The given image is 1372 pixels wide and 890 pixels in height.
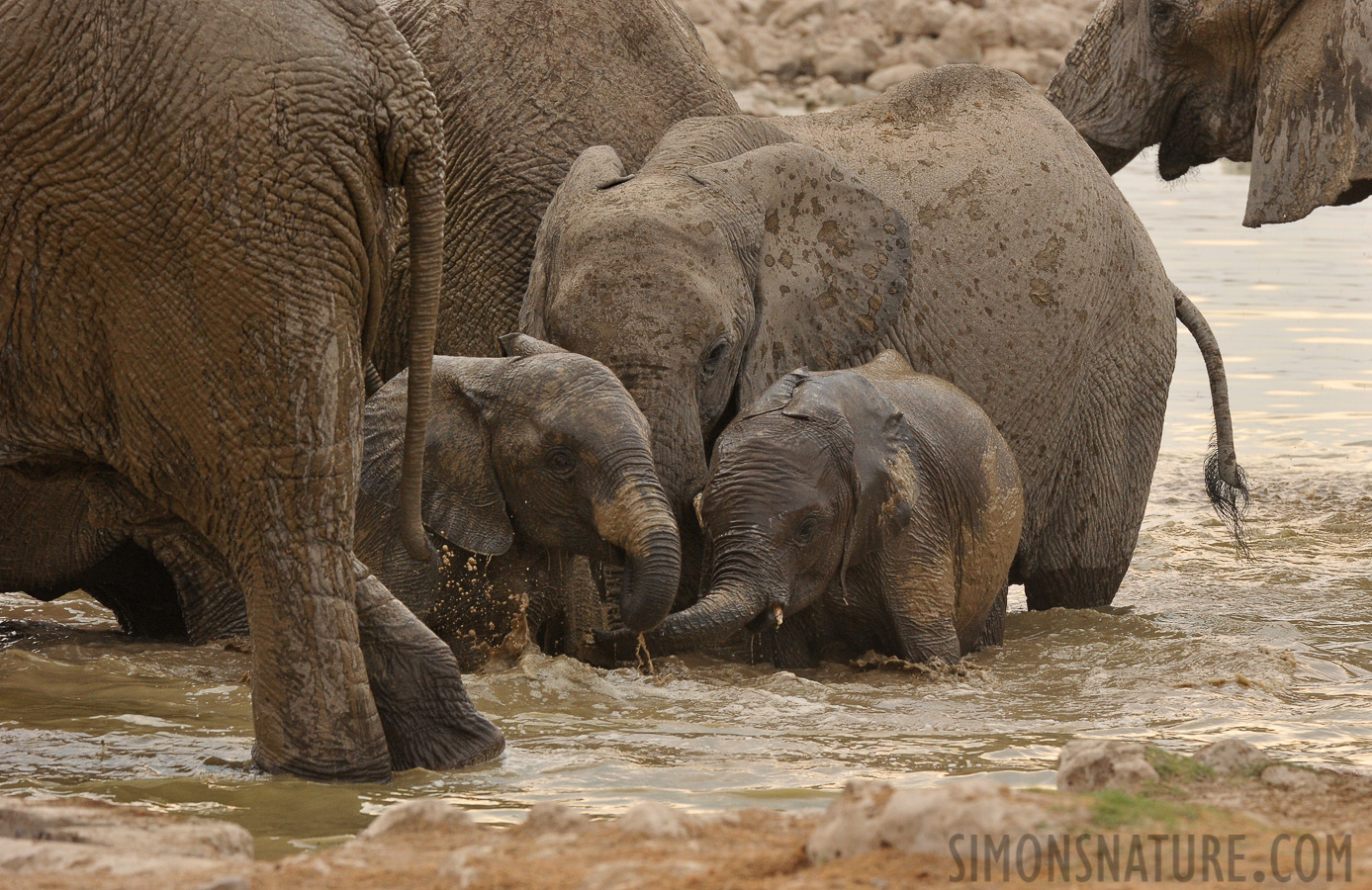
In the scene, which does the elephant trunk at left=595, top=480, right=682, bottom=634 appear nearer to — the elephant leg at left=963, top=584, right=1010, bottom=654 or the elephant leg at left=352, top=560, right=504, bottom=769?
the elephant leg at left=352, top=560, right=504, bottom=769

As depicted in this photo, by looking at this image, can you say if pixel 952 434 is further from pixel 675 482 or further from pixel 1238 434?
pixel 1238 434

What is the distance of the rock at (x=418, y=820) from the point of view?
127 inches

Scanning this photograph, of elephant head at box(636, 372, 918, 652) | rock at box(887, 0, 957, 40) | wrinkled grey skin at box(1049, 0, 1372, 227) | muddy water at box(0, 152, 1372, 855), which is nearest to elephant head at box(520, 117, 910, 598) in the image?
elephant head at box(636, 372, 918, 652)

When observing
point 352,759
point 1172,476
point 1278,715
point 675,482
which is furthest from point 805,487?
point 1172,476

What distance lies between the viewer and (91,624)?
21.6 ft

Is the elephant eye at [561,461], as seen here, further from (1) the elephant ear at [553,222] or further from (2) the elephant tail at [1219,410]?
(2) the elephant tail at [1219,410]

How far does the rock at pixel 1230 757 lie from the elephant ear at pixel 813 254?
2807 mm

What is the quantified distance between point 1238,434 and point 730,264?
17.0 ft

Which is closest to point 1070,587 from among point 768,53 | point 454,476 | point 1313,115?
point 1313,115

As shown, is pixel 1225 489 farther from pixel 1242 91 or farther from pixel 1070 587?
pixel 1242 91

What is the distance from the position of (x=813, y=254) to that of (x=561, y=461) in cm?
152

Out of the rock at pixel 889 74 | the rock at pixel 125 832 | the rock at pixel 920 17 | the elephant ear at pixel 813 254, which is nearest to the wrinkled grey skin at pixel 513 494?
the elephant ear at pixel 813 254

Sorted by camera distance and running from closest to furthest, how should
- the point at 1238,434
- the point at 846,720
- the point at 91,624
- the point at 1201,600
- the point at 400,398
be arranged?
the point at 846,720 < the point at 400,398 < the point at 91,624 < the point at 1201,600 < the point at 1238,434

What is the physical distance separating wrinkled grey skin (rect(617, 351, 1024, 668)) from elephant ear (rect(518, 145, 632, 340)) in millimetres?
701
